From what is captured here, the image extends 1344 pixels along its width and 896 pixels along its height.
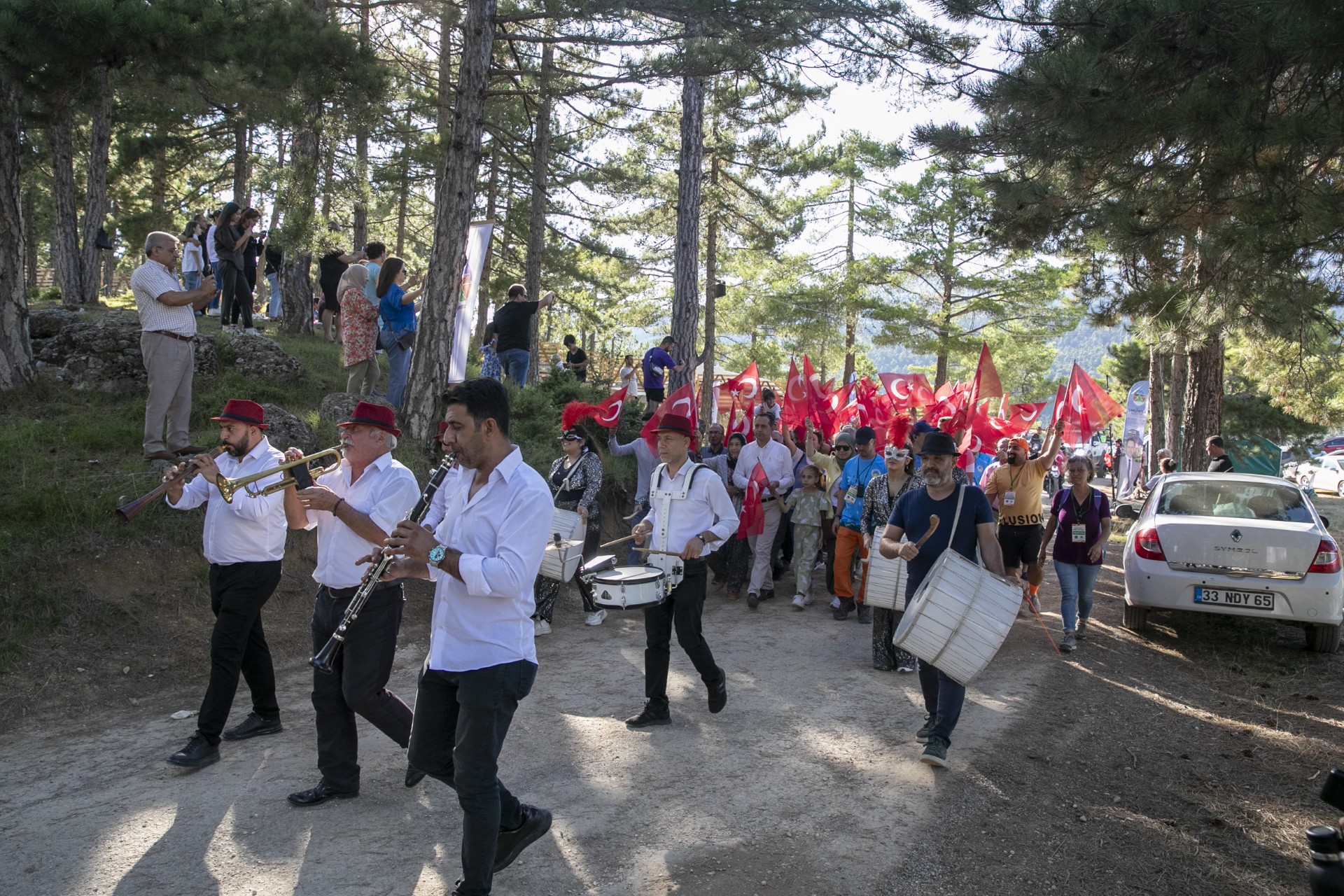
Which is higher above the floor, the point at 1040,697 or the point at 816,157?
the point at 816,157

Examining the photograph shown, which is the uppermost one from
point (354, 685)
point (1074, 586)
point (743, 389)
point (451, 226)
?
point (451, 226)

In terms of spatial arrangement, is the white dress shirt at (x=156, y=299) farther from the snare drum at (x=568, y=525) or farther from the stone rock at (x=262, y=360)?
the snare drum at (x=568, y=525)

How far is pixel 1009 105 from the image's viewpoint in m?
7.08

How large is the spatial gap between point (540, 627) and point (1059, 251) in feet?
19.1

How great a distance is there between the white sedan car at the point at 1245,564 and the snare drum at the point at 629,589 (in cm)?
525

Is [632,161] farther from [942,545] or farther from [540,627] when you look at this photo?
[942,545]

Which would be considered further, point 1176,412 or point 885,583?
point 1176,412

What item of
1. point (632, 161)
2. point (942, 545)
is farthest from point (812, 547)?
point (632, 161)

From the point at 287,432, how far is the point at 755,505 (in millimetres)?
4977

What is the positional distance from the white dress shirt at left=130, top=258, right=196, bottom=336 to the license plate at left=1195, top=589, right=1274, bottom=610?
9.37 meters

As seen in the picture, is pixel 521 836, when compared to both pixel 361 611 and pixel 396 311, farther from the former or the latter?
pixel 396 311

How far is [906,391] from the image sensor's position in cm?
1499

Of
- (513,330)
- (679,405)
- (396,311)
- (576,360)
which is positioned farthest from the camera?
(576,360)

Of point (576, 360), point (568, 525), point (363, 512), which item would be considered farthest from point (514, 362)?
point (363, 512)
